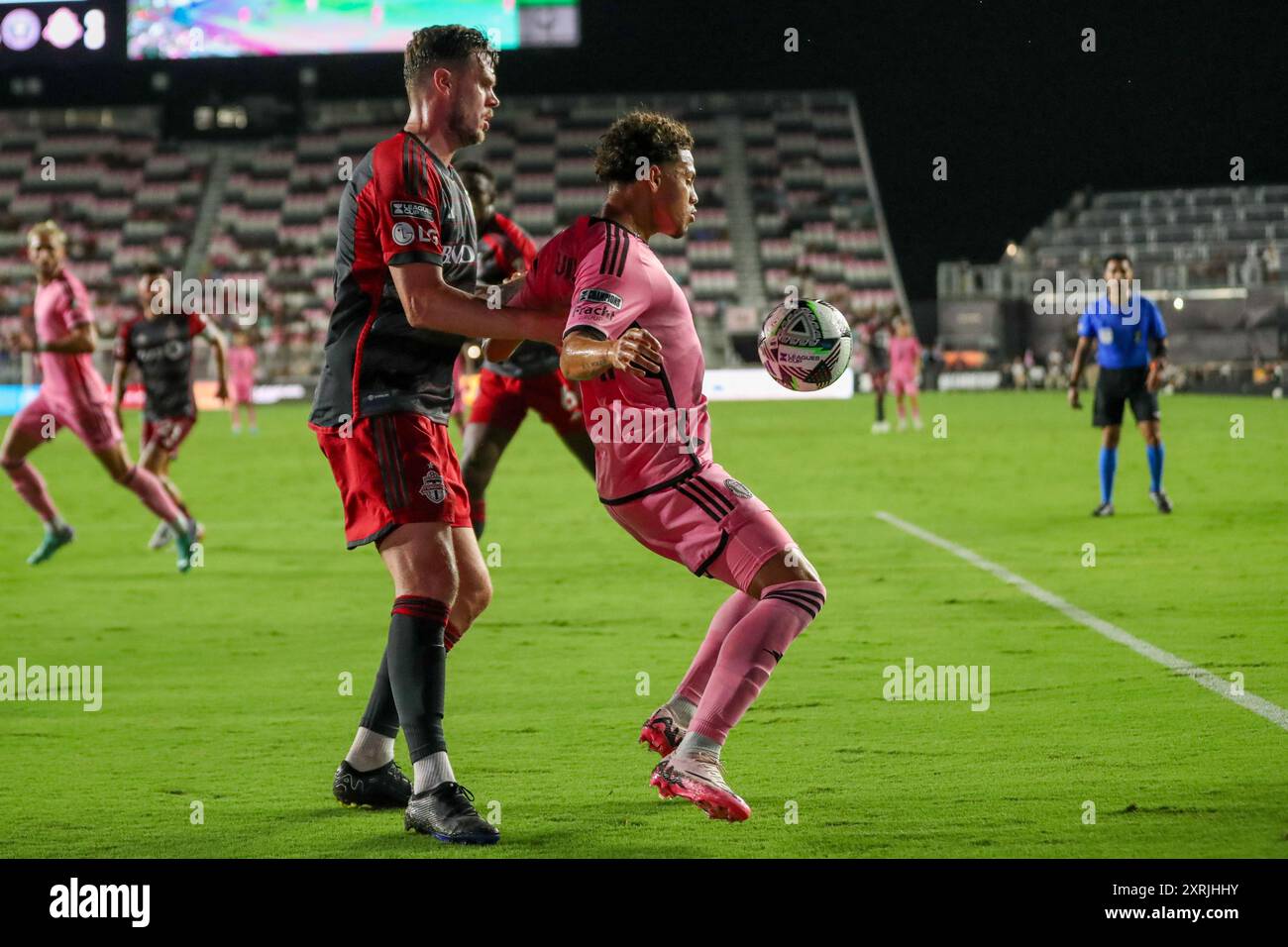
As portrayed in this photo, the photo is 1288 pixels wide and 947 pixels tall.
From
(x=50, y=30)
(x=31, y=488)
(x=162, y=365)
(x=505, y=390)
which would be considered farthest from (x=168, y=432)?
(x=50, y=30)

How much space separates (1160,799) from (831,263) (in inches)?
2182

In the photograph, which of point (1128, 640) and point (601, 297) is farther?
point (1128, 640)

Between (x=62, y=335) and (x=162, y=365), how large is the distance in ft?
6.22

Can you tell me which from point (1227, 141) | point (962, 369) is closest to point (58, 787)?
point (1227, 141)

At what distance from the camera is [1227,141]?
40844 mm

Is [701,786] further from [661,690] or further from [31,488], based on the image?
→ [31,488]

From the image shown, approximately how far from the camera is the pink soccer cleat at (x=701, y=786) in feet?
16.2

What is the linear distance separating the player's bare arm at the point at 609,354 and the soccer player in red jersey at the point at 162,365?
9.50 m

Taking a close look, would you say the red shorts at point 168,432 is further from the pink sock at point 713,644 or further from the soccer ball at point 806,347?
the soccer ball at point 806,347

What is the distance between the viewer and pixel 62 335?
39.9 ft

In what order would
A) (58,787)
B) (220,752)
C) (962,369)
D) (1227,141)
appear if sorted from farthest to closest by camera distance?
(962,369) < (1227,141) < (220,752) < (58,787)

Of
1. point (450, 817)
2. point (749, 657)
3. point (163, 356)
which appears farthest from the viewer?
point (163, 356)

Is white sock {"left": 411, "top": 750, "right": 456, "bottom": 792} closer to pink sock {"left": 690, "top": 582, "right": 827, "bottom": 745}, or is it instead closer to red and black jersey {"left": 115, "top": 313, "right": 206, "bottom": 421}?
pink sock {"left": 690, "top": 582, "right": 827, "bottom": 745}
